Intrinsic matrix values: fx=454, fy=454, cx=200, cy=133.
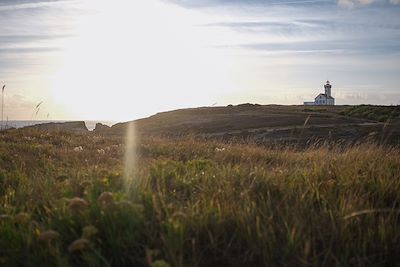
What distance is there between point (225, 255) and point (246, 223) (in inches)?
15.5

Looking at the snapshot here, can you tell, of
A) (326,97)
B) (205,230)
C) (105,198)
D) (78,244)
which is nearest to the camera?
(78,244)

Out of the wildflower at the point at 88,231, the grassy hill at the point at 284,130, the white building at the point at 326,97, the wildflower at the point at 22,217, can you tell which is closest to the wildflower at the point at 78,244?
the wildflower at the point at 88,231

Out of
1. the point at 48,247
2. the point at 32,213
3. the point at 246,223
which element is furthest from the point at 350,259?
the point at 32,213

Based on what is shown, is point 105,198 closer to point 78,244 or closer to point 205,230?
point 78,244

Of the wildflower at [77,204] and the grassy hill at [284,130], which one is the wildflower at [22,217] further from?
the grassy hill at [284,130]

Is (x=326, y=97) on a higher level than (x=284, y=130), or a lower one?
higher

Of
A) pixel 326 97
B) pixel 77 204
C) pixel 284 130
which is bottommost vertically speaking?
pixel 77 204

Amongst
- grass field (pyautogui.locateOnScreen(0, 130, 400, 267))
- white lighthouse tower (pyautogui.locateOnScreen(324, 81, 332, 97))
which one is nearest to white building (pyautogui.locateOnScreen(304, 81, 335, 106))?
white lighthouse tower (pyautogui.locateOnScreen(324, 81, 332, 97))

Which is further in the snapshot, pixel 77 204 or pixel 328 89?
pixel 328 89

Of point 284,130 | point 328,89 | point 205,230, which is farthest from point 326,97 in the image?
point 205,230

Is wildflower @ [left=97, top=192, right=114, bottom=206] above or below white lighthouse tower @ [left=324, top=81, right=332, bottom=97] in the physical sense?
below

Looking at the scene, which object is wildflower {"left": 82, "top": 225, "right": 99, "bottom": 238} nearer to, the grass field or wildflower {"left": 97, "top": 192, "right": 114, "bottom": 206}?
the grass field

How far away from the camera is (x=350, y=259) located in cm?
376

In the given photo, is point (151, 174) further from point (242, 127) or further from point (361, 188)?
point (242, 127)
